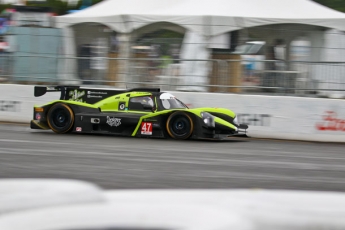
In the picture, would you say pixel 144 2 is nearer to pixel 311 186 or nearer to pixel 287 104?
pixel 287 104

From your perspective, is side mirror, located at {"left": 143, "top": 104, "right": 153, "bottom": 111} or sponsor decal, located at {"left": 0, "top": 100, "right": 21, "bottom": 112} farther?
sponsor decal, located at {"left": 0, "top": 100, "right": 21, "bottom": 112}

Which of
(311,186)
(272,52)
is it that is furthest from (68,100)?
(311,186)

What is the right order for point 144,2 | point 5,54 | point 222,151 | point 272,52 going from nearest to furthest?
point 222,151 → point 272,52 → point 5,54 → point 144,2

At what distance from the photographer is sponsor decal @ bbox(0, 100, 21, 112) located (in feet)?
57.0

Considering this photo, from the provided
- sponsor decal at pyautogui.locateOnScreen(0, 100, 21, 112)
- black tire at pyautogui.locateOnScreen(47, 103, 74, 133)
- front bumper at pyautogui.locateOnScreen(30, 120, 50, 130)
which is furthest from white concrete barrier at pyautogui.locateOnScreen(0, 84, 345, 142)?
sponsor decal at pyautogui.locateOnScreen(0, 100, 21, 112)

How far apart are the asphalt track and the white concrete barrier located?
620mm

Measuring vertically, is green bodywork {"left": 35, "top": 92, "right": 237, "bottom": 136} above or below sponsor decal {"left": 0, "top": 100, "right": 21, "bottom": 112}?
above

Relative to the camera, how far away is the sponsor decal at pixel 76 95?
572 inches

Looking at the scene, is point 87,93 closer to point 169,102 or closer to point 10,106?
point 169,102

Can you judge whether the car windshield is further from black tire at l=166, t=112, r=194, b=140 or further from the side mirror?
black tire at l=166, t=112, r=194, b=140

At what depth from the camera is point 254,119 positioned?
15.1 m

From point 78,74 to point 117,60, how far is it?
110cm

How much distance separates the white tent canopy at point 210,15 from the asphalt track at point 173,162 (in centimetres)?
477

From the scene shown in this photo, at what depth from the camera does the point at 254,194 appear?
2.72 meters
